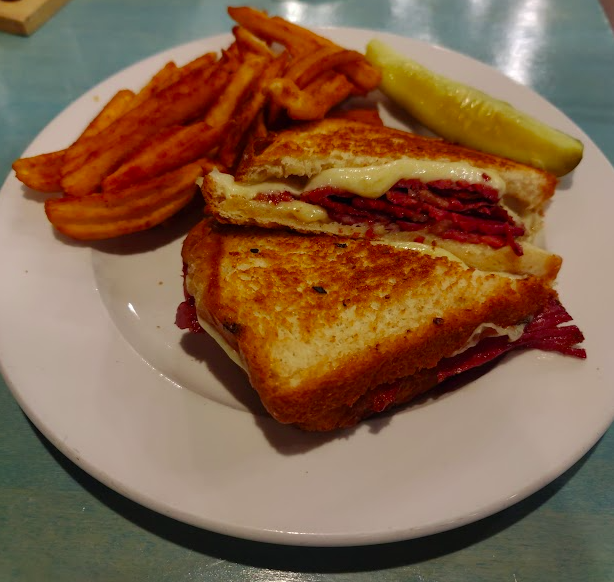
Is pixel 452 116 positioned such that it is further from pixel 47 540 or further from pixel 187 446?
pixel 47 540

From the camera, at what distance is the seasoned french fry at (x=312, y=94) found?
1979 millimetres

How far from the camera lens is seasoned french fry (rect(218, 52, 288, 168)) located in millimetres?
2039

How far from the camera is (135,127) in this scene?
1939mm

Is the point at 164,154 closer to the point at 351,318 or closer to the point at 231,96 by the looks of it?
the point at 231,96

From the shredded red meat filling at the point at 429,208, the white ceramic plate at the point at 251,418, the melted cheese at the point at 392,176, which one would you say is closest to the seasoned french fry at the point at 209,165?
the shredded red meat filling at the point at 429,208

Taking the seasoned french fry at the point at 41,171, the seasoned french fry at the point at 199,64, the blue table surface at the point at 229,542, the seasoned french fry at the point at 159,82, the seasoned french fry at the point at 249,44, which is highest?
the seasoned french fry at the point at 249,44

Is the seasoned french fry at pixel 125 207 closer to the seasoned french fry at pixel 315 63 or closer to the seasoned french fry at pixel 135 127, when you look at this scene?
the seasoned french fry at pixel 135 127

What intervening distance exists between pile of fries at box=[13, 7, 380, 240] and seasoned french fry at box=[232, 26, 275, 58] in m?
0.07

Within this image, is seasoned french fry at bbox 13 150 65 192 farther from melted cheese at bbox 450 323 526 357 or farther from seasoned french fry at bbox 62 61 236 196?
melted cheese at bbox 450 323 526 357

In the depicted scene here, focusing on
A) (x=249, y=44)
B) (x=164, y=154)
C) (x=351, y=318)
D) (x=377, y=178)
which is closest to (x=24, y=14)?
(x=249, y=44)

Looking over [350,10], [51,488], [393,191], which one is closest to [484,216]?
[393,191]

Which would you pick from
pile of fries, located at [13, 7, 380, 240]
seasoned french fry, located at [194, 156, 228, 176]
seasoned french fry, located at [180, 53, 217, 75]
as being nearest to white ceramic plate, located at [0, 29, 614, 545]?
pile of fries, located at [13, 7, 380, 240]

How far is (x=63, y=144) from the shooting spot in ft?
7.18

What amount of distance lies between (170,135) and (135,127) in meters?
0.13
